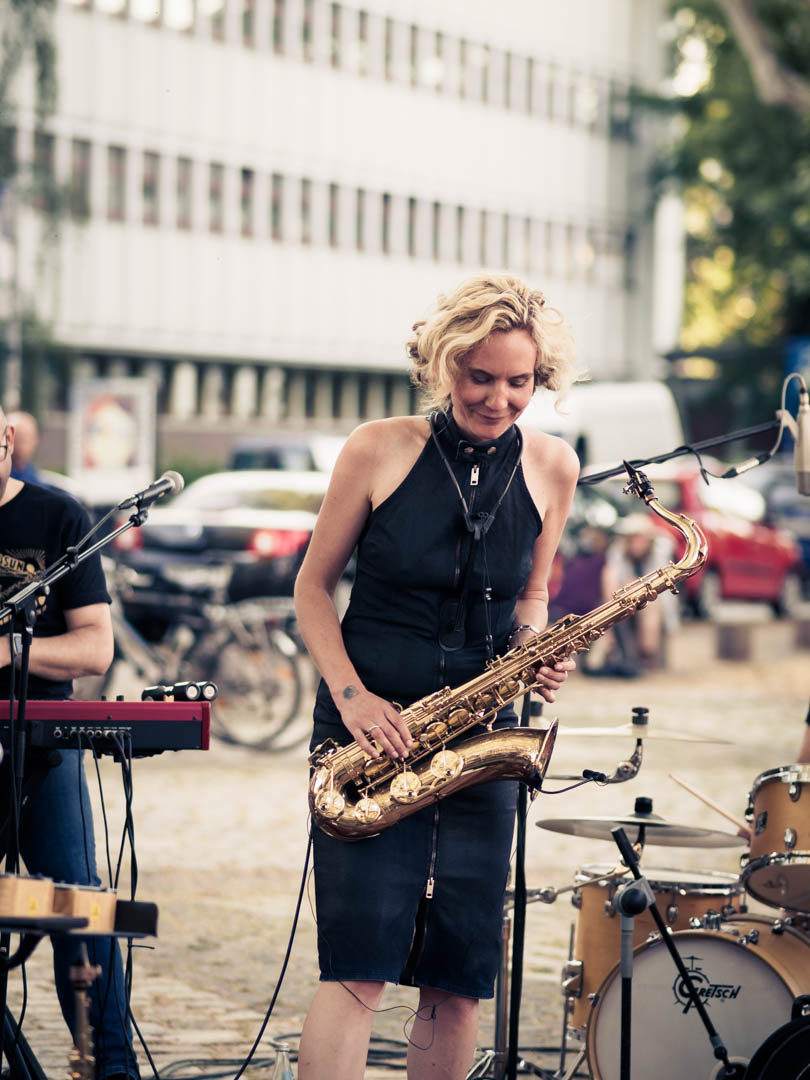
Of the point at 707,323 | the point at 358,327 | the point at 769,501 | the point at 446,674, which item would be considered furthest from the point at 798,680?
the point at 707,323

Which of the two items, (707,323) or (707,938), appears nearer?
(707,938)

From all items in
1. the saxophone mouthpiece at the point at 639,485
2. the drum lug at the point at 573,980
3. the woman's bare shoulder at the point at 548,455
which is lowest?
the drum lug at the point at 573,980

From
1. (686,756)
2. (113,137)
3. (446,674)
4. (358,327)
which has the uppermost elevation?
(113,137)

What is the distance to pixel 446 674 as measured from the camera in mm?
4406

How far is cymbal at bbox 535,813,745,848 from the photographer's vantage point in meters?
5.75

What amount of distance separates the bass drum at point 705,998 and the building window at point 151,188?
144ft

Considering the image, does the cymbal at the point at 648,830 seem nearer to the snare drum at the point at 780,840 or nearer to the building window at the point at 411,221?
the snare drum at the point at 780,840

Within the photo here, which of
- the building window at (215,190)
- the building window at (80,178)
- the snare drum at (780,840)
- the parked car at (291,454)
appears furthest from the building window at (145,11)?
the snare drum at (780,840)

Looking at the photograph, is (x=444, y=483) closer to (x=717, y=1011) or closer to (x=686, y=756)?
(x=717, y=1011)

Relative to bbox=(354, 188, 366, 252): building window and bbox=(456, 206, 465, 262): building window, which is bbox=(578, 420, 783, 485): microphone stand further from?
bbox=(456, 206, 465, 262): building window

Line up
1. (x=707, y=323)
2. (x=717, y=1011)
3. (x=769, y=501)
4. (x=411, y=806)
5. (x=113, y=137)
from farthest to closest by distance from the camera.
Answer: (x=707, y=323)
(x=113, y=137)
(x=769, y=501)
(x=717, y=1011)
(x=411, y=806)

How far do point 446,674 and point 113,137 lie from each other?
43.9m

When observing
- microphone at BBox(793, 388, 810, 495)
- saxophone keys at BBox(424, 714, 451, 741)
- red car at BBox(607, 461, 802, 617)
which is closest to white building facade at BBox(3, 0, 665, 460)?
red car at BBox(607, 461, 802, 617)

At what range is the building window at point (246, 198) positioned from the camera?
49594 millimetres
